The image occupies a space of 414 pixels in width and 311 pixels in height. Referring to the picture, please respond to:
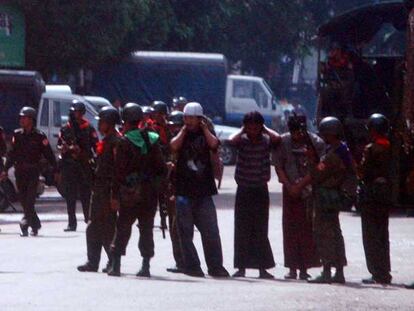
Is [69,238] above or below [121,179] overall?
below

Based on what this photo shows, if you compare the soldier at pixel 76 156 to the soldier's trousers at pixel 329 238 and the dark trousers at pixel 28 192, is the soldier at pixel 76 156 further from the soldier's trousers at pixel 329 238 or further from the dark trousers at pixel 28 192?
the soldier's trousers at pixel 329 238

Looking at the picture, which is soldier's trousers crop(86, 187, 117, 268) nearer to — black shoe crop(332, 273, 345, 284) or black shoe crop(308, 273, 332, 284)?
black shoe crop(308, 273, 332, 284)

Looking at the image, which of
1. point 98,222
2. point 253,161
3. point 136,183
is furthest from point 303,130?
point 98,222

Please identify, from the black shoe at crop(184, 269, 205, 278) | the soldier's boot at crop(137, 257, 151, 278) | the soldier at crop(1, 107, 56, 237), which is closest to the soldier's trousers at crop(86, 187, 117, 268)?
the soldier's boot at crop(137, 257, 151, 278)

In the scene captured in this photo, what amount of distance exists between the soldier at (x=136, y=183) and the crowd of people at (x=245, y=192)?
0.01 meters

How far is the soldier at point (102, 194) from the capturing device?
16.9 m

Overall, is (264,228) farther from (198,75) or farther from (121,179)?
(198,75)

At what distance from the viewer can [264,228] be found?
17.1 metres

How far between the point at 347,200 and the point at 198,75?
32255 mm

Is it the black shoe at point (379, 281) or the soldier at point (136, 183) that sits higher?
the soldier at point (136, 183)

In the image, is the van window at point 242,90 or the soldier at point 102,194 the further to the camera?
the van window at point 242,90

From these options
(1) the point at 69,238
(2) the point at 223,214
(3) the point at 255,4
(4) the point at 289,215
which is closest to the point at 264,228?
(4) the point at 289,215

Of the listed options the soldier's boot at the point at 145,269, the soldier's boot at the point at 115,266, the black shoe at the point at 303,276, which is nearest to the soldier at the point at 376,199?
the black shoe at the point at 303,276

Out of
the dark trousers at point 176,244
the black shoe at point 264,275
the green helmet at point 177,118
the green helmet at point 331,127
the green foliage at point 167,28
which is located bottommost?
the black shoe at point 264,275
